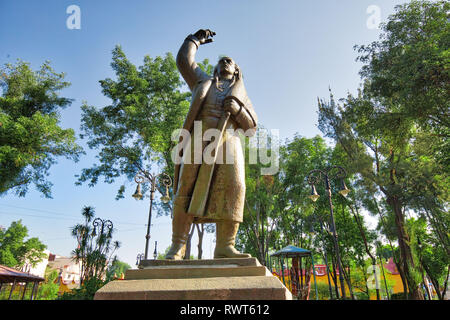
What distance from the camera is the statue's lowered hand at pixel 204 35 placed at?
400 centimetres

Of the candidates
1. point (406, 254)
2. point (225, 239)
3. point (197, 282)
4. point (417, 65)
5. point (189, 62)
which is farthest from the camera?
point (406, 254)

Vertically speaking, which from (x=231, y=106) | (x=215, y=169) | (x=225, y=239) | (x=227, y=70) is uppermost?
(x=227, y=70)

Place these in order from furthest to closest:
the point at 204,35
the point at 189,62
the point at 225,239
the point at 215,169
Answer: the point at 204,35, the point at 189,62, the point at 215,169, the point at 225,239

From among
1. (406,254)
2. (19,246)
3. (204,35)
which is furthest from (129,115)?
(19,246)

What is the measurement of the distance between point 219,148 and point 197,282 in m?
1.57

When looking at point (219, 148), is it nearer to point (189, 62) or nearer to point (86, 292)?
point (189, 62)

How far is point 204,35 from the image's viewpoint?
404 cm

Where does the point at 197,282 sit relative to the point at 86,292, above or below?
above

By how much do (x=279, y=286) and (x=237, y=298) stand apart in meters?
0.35

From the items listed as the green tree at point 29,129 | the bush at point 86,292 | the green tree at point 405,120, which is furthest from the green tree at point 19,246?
the green tree at point 405,120

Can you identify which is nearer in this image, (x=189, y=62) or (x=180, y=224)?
(x=180, y=224)

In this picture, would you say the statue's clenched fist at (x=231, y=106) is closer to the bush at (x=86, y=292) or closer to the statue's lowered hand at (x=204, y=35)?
the statue's lowered hand at (x=204, y=35)
